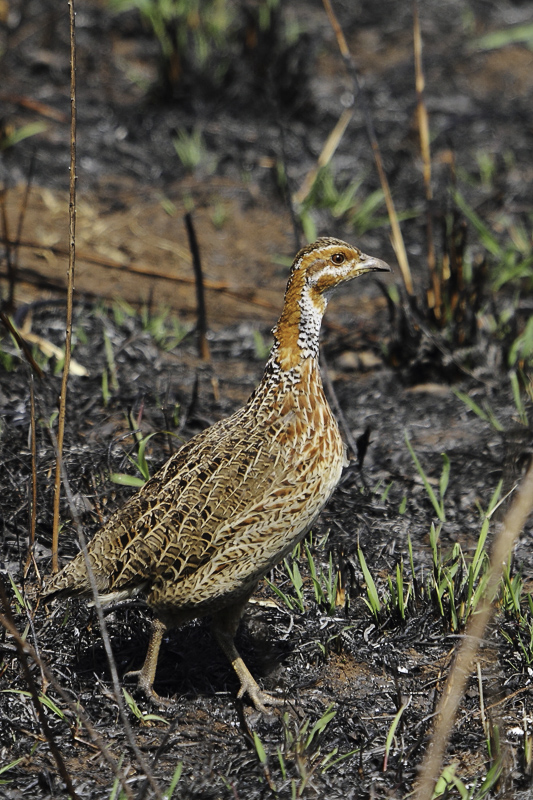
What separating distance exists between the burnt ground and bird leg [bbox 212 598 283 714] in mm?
75

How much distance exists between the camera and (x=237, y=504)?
356cm

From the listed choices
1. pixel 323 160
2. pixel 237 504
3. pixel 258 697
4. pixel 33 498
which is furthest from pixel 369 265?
pixel 323 160

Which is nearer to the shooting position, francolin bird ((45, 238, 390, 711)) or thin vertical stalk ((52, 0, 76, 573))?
thin vertical stalk ((52, 0, 76, 573))

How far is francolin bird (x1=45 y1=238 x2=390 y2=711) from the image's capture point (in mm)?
3525

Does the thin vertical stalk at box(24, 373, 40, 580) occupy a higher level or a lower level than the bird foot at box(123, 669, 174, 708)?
higher

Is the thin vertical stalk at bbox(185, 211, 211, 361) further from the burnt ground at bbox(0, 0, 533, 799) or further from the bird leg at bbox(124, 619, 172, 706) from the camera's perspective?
the bird leg at bbox(124, 619, 172, 706)

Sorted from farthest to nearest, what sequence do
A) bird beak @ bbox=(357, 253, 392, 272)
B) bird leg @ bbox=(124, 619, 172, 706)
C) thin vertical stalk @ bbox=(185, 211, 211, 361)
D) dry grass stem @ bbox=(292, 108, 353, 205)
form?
1. dry grass stem @ bbox=(292, 108, 353, 205)
2. thin vertical stalk @ bbox=(185, 211, 211, 361)
3. bird beak @ bbox=(357, 253, 392, 272)
4. bird leg @ bbox=(124, 619, 172, 706)

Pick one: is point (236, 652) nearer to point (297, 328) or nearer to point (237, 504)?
point (237, 504)

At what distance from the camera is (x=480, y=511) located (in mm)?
4691

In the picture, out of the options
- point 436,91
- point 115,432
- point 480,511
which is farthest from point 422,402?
point 436,91

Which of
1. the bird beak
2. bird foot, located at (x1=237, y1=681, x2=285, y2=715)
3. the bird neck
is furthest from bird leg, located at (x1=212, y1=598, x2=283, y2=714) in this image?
the bird beak

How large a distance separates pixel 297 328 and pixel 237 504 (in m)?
0.75

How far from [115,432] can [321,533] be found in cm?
119

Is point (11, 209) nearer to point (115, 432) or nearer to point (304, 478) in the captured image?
point (115, 432)
